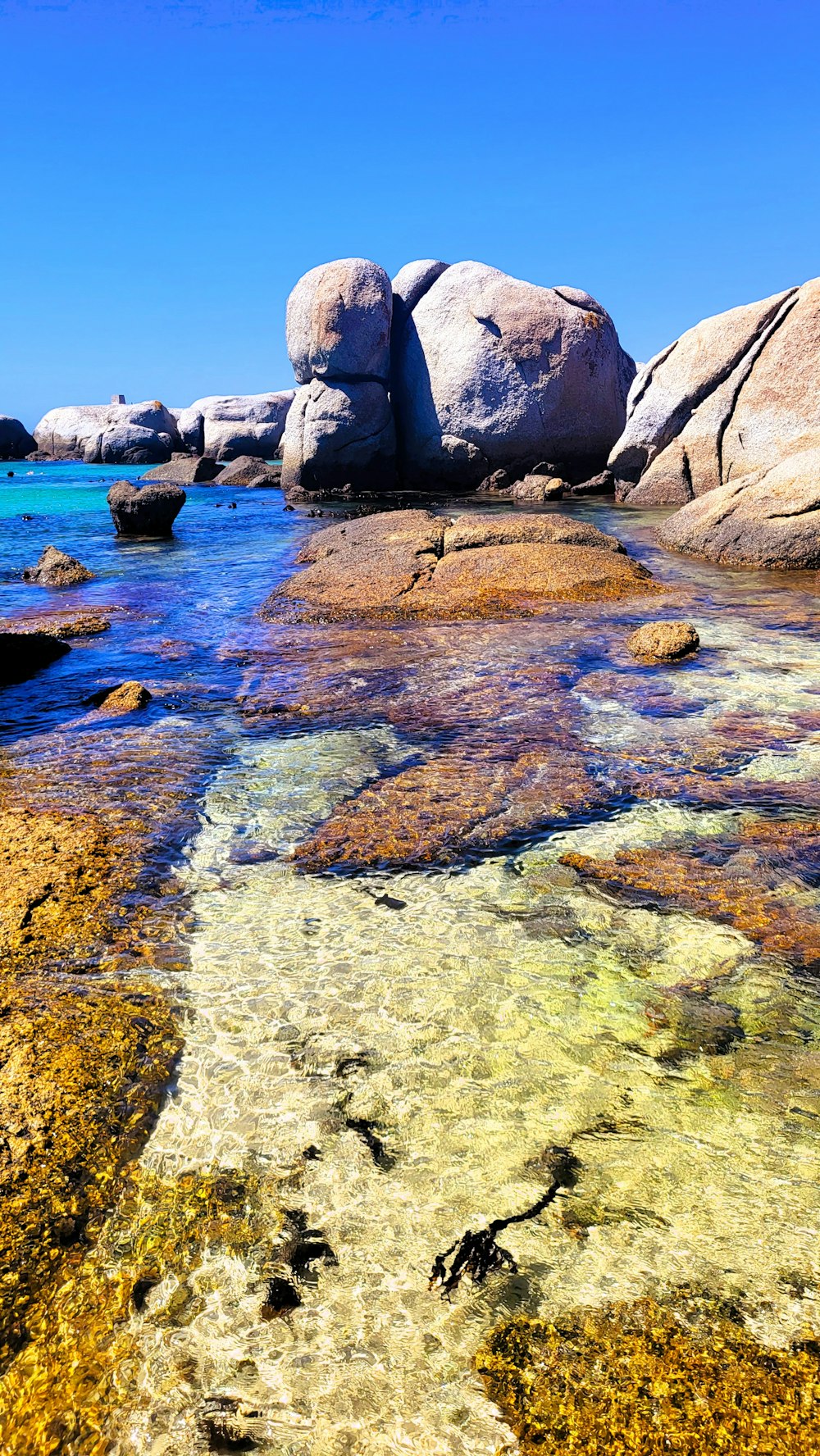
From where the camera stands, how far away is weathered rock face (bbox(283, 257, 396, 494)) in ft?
63.3

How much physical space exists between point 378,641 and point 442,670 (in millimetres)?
1136

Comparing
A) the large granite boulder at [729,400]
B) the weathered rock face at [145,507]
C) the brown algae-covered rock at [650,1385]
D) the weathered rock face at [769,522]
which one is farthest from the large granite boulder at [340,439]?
the brown algae-covered rock at [650,1385]

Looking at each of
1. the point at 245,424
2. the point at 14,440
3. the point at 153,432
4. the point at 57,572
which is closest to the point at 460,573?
the point at 57,572

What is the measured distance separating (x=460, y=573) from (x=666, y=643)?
3.05 metres

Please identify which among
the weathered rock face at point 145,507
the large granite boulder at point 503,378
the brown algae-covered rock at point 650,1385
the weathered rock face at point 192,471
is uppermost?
the large granite boulder at point 503,378

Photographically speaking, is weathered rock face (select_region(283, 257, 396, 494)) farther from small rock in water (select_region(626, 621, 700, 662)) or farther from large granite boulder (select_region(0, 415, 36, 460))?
large granite boulder (select_region(0, 415, 36, 460))

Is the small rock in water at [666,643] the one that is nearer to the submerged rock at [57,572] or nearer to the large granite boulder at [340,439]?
the submerged rock at [57,572]

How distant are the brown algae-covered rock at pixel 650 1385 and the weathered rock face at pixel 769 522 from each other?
29.8 ft

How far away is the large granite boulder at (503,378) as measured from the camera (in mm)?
18906

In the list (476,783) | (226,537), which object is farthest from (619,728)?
(226,537)

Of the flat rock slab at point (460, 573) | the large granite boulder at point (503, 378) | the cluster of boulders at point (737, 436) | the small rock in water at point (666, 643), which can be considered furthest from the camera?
the large granite boulder at point (503, 378)

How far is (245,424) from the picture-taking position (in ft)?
111

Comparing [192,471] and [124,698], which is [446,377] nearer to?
[192,471]

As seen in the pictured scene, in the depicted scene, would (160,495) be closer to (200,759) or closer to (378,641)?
(378,641)
